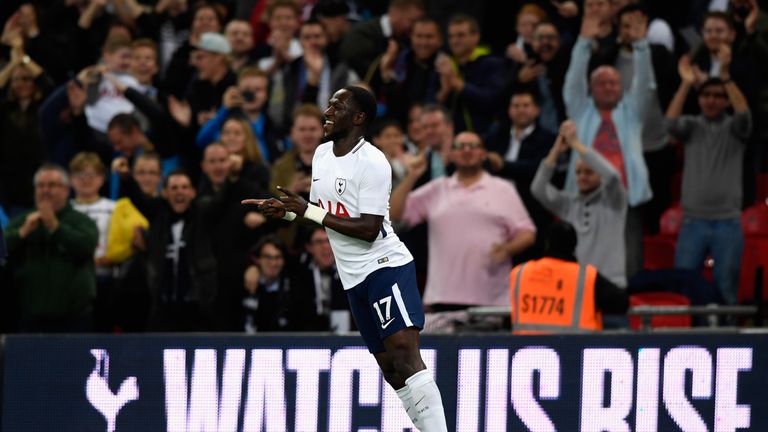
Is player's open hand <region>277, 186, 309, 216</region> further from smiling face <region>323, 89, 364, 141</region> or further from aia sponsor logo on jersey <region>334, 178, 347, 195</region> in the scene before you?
smiling face <region>323, 89, 364, 141</region>

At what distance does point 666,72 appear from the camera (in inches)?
550

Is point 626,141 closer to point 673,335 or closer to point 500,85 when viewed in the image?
point 500,85

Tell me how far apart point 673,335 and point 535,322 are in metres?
1.37

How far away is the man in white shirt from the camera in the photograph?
827 centimetres

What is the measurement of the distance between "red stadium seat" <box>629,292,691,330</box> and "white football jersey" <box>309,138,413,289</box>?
418 centimetres

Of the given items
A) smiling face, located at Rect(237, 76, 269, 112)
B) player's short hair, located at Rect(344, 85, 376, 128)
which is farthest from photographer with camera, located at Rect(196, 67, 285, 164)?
player's short hair, located at Rect(344, 85, 376, 128)

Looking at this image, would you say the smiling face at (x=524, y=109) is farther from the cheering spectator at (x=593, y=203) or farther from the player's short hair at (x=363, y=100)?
the player's short hair at (x=363, y=100)

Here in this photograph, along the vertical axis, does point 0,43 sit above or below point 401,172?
above

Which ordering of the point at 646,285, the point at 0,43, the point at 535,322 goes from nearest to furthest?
the point at 535,322 → the point at 646,285 → the point at 0,43

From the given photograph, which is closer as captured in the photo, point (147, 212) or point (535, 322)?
point (535, 322)

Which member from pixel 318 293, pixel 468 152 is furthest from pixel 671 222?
pixel 318 293

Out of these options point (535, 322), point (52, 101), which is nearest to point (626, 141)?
point (535, 322)

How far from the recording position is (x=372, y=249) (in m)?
8.39

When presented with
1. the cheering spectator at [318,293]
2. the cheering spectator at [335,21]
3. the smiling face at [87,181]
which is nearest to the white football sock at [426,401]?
the cheering spectator at [318,293]
